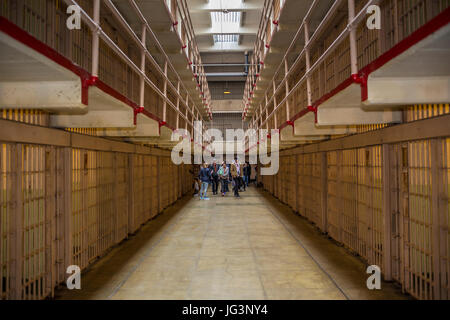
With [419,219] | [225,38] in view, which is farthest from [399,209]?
[225,38]

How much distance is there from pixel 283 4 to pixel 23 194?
5300 millimetres

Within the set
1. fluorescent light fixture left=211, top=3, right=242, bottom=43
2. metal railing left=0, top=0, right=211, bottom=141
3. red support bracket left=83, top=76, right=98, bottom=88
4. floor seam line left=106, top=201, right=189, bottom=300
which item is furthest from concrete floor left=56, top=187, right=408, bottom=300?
fluorescent light fixture left=211, top=3, right=242, bottom=43

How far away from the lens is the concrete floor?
430cm

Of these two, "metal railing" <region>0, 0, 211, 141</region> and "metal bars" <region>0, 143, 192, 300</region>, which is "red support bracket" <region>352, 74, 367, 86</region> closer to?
"metal railing" <region>0, 0, 211, 141</region>

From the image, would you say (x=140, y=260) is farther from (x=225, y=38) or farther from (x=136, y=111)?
(x=225, y=38)

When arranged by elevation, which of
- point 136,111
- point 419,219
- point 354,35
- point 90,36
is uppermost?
point 90,36

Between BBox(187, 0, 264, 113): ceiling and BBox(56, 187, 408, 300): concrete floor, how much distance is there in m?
11.6

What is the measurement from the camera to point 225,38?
2278cm

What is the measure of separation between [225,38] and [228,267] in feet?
66.0

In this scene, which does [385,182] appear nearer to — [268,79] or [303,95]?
[303,95]

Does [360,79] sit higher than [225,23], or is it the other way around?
[225,23]
